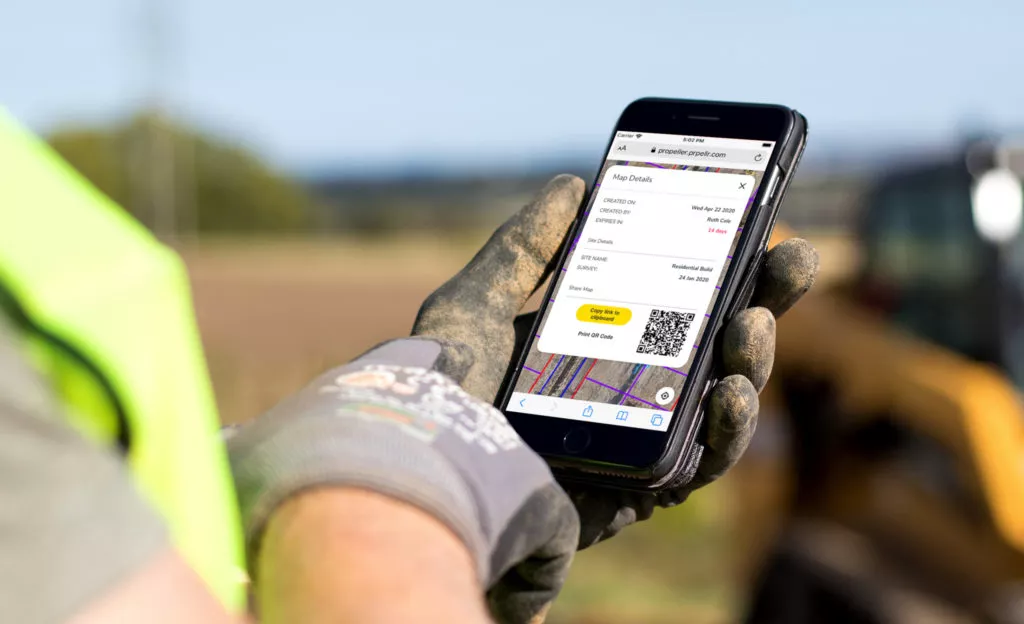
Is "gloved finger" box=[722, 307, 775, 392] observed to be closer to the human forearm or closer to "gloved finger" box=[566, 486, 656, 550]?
"gloved finger" box=[566, 486, 656, 550]

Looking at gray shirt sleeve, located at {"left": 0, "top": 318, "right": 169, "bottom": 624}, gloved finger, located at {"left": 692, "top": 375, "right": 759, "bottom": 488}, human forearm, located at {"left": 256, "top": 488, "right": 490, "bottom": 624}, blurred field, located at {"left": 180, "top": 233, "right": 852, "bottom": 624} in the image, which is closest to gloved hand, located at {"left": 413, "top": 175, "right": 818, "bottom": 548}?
gloved finger, located at {"left": 692, "top": 375, "right": 759, "bottom": 488}

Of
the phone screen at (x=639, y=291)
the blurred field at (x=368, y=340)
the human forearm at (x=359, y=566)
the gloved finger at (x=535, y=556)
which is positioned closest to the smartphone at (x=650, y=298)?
the phone screen at (x=639, y=291)

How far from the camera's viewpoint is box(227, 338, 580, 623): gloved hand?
1105 millimetres

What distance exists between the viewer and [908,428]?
26.3ft

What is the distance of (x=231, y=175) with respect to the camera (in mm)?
46969

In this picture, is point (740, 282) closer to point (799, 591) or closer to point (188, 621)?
point (188, 621)

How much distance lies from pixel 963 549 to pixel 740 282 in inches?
247

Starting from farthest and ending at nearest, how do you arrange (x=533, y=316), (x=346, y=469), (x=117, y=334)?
(x=533, y=316), (x=346, y=469), (x=117, y=334)

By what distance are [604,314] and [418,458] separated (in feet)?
2.56

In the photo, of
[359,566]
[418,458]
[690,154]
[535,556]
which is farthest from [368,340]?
[359,566]

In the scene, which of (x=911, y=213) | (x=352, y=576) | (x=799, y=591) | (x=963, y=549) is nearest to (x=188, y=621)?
(x=352, y=576)

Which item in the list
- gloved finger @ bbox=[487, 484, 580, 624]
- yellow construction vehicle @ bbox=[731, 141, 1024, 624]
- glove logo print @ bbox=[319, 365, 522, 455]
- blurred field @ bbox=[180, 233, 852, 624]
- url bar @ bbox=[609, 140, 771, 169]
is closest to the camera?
glove logo print @ bbox=[319, 365, 522, 455]

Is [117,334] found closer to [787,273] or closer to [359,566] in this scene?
[359,566]

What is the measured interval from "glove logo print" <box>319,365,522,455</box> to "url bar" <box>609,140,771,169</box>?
2.51ft
